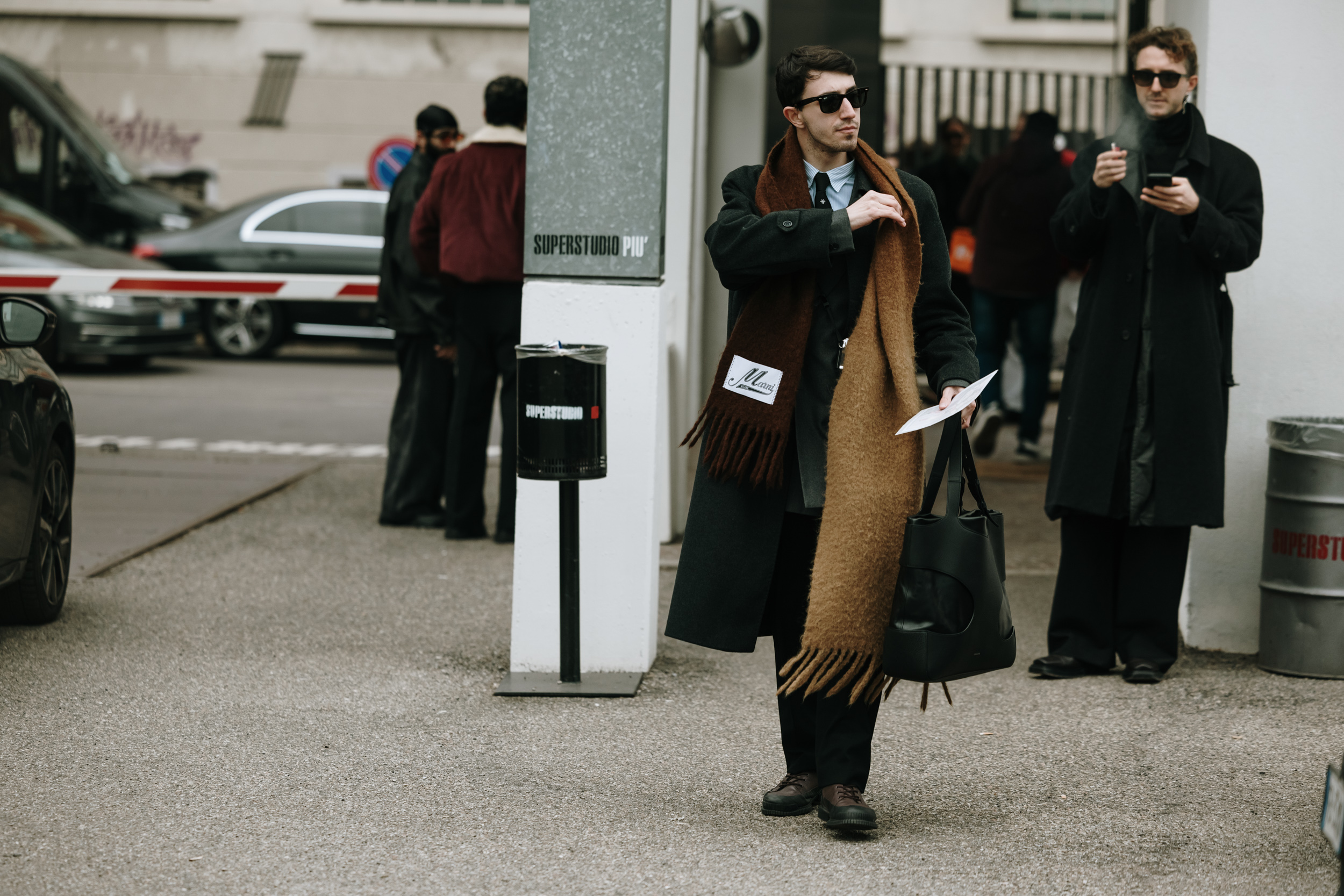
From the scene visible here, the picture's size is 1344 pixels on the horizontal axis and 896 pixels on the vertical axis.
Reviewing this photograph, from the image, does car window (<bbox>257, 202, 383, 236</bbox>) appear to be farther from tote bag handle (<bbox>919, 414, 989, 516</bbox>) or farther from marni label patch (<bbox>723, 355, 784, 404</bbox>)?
tote bag handle (<bbox>919, 414, 989, 516</bbox>)

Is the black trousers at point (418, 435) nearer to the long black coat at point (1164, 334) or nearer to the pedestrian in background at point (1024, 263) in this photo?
the long black coat at point (1164, 334)

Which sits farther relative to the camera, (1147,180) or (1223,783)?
(1147,180)

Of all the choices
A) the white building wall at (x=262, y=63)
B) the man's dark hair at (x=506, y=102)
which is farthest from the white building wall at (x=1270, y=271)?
the white building wall at (x=262, y=63)

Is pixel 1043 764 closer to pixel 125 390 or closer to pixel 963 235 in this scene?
pixel 963 235

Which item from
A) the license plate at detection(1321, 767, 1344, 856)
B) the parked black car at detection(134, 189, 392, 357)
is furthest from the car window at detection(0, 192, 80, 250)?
the license plate at detection(1321, 767, 1344, 856)

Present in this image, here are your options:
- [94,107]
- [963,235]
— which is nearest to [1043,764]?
[963,235]

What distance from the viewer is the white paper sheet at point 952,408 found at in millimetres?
3900

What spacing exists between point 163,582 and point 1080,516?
391 cm

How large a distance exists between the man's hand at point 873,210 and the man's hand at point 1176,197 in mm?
1832

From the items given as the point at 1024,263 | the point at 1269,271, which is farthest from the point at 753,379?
the point at 1024,263

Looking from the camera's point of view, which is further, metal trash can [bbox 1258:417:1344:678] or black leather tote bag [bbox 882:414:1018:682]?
metal trash can [bbox 1258:417:1344:678]

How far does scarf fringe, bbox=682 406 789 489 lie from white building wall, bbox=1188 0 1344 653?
2708 millimetres

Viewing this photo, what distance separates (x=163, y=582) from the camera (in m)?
7.29

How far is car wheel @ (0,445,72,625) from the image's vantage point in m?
6.29
